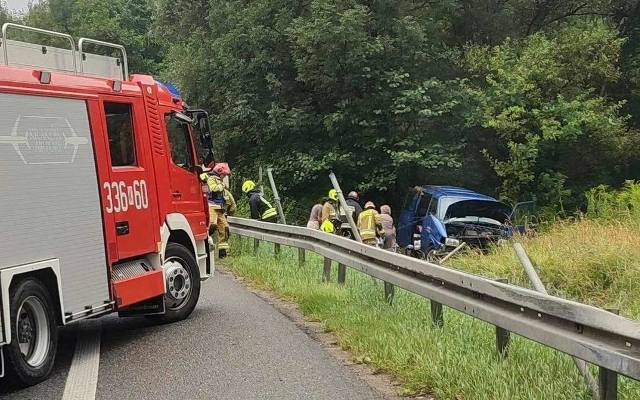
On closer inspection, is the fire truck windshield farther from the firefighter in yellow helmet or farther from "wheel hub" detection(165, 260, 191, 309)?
the firefighter in yellow helmet

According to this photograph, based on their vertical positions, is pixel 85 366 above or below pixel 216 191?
below

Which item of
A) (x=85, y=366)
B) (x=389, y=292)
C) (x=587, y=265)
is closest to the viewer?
(x=85, y=366)

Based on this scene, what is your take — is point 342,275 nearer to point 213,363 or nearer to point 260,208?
point 213,363

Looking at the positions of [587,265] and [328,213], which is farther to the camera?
[328,213]

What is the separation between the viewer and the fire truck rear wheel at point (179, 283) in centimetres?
827

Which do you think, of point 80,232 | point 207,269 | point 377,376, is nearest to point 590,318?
point 377,376

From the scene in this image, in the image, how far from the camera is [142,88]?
8.01 metres

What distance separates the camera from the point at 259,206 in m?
16.3

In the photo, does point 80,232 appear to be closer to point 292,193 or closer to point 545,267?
point 545,267

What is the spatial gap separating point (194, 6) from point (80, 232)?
2265 centimetres

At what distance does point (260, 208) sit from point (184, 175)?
24.7ft

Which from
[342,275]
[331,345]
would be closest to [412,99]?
[342,275]

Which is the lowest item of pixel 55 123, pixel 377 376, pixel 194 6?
pixel 377 376

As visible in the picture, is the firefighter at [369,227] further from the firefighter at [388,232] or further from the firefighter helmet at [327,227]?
the firefighter at [388,232]
